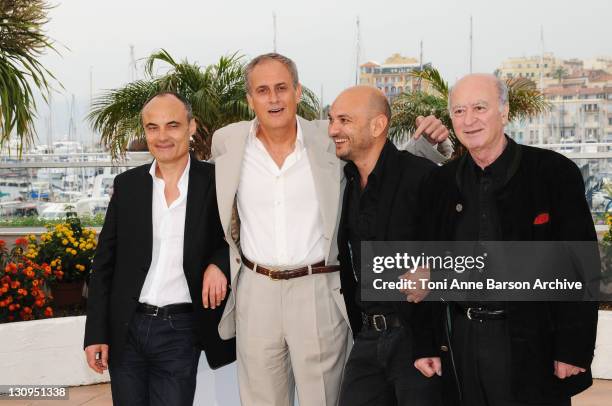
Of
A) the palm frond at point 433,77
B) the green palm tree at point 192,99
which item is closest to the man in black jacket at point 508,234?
the green palm tree at point 192,99

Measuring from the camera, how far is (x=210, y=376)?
476 centimetres

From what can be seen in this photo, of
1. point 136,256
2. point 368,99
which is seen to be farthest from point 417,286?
point 136,256

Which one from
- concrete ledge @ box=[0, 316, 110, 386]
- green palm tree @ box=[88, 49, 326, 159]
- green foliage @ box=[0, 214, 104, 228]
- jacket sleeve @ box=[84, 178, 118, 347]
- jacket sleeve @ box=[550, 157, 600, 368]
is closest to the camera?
jacket sleeve @ box=[550, 157, 600, 368]

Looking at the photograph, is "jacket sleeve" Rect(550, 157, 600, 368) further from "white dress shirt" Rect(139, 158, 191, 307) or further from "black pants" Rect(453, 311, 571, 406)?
"white dress shirt" Rect(139, 158, 191, 307)

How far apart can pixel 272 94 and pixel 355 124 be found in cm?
43

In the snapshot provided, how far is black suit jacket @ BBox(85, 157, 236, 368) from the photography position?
2.82 m

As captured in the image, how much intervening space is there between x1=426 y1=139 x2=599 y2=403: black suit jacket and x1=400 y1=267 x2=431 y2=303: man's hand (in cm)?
34

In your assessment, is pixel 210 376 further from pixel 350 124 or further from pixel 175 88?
pixel 175 88

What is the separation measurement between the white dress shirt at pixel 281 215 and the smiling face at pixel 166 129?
0.31 metres

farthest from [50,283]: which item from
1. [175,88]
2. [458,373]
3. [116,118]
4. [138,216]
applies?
[458,373]

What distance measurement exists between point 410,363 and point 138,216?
1.27m

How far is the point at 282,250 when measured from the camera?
285cm

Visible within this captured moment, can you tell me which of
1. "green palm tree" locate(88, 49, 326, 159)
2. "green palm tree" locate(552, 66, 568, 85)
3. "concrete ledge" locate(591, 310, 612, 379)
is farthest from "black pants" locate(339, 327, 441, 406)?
"green palm tree" locate(552, 66, 568, 85)

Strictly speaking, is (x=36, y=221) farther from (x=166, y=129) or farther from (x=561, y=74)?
(x=561, y=74)
